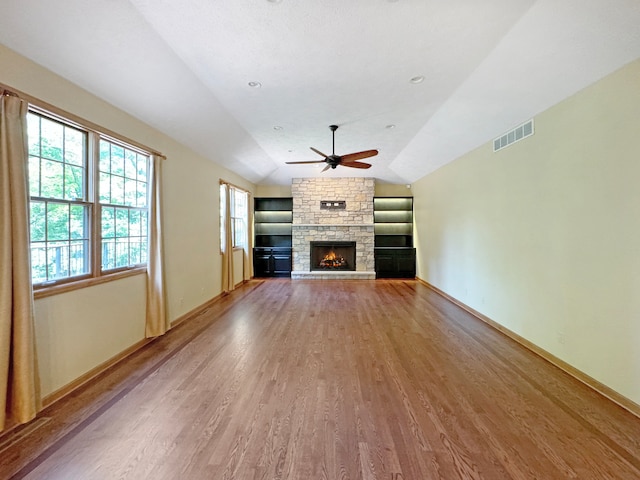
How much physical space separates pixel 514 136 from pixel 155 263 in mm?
4771

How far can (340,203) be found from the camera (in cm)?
861

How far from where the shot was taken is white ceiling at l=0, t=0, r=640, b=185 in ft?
6.80

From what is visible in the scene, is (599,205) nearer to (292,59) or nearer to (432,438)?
(432,438)

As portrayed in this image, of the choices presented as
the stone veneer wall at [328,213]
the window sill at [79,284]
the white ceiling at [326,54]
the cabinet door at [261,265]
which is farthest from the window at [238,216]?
the window sill at [79,284]

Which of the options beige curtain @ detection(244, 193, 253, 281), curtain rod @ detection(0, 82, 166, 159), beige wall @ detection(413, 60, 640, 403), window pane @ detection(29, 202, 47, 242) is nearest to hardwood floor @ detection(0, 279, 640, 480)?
beige wall @ detection(413, 60, 640, 403)

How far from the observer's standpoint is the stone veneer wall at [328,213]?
8555mm

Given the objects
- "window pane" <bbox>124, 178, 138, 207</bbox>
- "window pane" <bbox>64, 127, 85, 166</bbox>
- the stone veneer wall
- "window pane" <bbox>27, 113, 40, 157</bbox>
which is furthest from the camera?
the stone veneer wall

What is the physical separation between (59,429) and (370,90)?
4.15 m

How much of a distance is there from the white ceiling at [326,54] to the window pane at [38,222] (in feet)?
3.57

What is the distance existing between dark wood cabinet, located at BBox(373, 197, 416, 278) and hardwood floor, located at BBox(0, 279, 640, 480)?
4.70m

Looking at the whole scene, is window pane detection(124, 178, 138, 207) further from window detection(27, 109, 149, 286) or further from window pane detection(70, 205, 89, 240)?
window pane detection(70, 205, 89, 240)

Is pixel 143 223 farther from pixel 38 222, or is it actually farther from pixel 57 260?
pixel 38 222

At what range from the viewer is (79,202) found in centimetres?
267

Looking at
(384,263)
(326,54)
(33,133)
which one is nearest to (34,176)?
(33,133)
